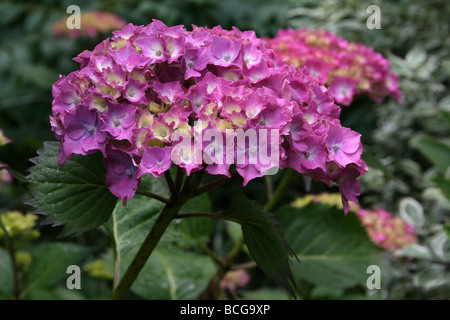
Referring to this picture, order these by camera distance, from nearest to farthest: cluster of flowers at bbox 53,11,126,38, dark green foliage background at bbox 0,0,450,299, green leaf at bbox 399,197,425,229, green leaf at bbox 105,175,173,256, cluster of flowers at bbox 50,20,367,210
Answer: cluster of flowers at bbox 50,20,367,210, green leaf at bbox 105,175,173,256, dark green foliage background at bbox 0,0,450,299, green leaf at bbox 399,197,425,229, cluster of flowers at bbox 53,11,126,38

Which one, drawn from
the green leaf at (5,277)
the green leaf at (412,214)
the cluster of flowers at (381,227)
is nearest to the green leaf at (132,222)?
the green leaf at (5,277)

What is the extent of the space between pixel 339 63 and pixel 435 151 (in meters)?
0.45

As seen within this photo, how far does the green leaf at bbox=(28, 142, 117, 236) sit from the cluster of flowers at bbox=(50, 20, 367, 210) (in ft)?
0.16

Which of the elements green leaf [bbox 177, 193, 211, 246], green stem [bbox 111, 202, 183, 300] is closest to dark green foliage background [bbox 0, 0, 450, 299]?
green leaf [bbox 177, 193, 211, 246]

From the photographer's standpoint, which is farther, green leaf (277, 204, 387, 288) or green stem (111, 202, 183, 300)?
green leaf (277, 204, 387, 288)

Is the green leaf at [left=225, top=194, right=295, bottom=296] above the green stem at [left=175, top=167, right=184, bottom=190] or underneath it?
underneath

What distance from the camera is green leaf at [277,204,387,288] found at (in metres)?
0.94

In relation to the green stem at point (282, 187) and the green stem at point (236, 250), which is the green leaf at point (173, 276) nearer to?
the green stem at point (236, 250)

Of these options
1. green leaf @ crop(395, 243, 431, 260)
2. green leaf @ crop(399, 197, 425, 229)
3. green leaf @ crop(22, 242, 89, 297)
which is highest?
green leaf @ crop(399, 197, 425, 229)

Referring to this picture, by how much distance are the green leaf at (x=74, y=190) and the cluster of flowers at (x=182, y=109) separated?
5 cm

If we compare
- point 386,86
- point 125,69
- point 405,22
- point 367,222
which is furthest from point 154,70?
point 405,22

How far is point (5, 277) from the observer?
0.92m

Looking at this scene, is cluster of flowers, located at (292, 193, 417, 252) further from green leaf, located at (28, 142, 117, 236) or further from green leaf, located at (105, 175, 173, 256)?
green leaf, located at (28, 142, 117, 236)
